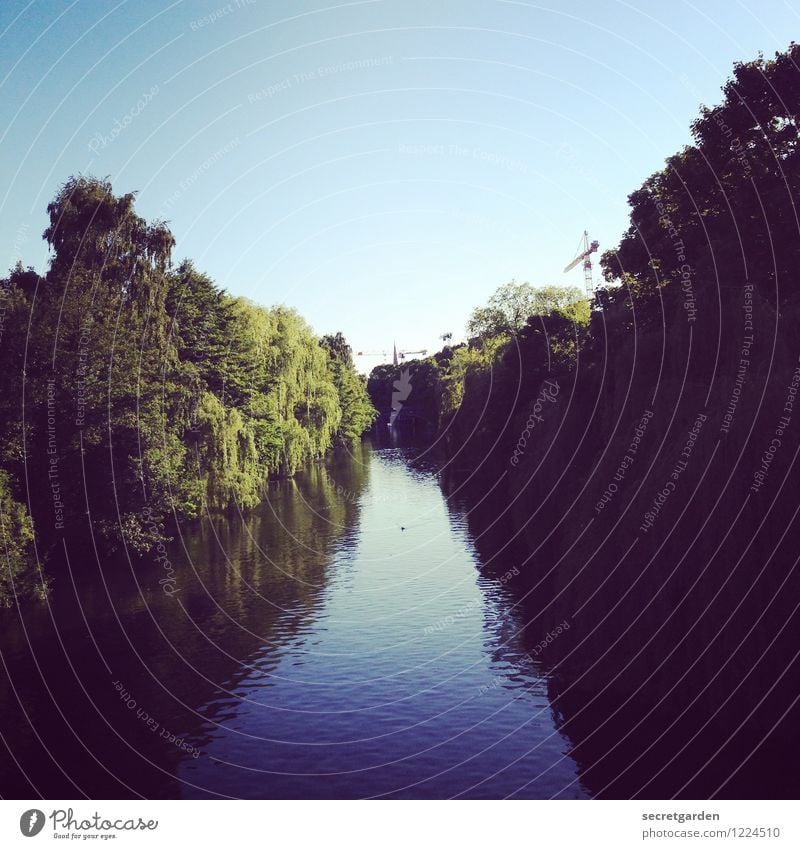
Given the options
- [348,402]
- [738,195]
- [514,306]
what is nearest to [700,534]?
[738,195]

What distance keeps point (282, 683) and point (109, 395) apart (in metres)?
26.5

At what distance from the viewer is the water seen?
86.0ft

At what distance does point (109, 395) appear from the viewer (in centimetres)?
5306

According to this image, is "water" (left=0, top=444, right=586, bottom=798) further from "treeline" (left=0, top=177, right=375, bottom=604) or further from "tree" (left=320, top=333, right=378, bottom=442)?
"tree" (left=320, top=333, right=378, bottom=442)

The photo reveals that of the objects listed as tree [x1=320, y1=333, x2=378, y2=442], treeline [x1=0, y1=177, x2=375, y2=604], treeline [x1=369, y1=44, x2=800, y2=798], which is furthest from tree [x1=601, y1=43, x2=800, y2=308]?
tree [x1=320, y1=333, x2=378, y2=442]

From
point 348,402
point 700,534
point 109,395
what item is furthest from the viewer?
point 348,402

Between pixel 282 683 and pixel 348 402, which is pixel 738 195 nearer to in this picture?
pixel 282 683

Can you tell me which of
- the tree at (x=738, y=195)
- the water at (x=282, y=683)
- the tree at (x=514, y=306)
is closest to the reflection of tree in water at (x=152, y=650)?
the water at (x=282, y=683)

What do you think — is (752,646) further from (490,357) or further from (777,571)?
(490,357)

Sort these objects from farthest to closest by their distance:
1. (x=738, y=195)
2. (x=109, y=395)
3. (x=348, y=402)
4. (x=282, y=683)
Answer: (x=348, y=402)
(x=109, y=395)
(x=738, y=195)
(x=282, y=683)

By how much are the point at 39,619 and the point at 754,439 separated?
3677 centimetres

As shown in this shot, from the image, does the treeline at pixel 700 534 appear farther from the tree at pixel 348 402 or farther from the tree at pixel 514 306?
the tree at pixel 348 402

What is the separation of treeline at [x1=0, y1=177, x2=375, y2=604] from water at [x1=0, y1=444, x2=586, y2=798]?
14.3 ft
